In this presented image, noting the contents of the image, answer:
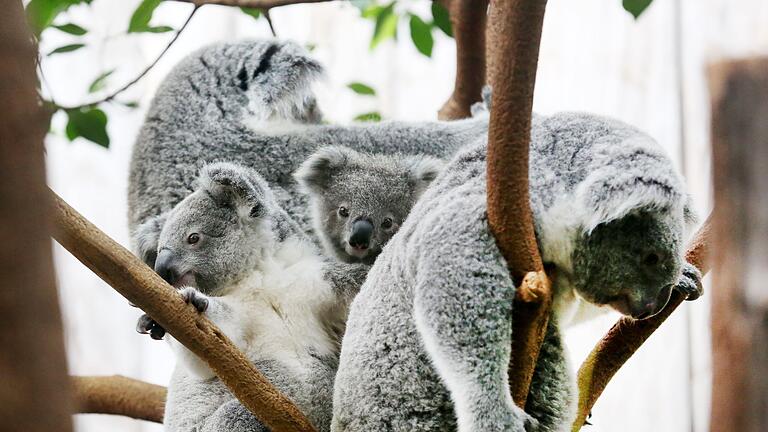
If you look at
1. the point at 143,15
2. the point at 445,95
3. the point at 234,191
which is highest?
the point at 143,15

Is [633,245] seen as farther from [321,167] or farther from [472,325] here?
[321,167]

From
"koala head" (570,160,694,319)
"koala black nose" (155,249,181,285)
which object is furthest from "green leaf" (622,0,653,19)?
"koala black nose" (155,249,181,285)

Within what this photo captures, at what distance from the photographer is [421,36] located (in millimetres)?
3627

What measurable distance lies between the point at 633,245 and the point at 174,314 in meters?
0.96

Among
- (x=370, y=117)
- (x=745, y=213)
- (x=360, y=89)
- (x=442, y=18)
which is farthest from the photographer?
(x=370, y=117)

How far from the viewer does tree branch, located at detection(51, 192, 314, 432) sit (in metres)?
1.80

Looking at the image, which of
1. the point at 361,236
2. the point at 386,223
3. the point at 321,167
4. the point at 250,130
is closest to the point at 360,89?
the point at 250,130

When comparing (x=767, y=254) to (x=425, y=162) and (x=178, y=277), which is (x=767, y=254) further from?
(x=425, y=162)

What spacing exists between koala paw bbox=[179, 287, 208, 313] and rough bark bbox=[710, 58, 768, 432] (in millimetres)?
1110

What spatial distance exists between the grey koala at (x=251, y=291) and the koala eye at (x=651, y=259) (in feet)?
2.82

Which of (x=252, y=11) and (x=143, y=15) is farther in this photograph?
(x=252, y=11)

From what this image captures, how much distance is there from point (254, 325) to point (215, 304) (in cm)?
16

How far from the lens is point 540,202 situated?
183 cm

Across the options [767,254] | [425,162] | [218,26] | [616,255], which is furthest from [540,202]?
[218,26]
